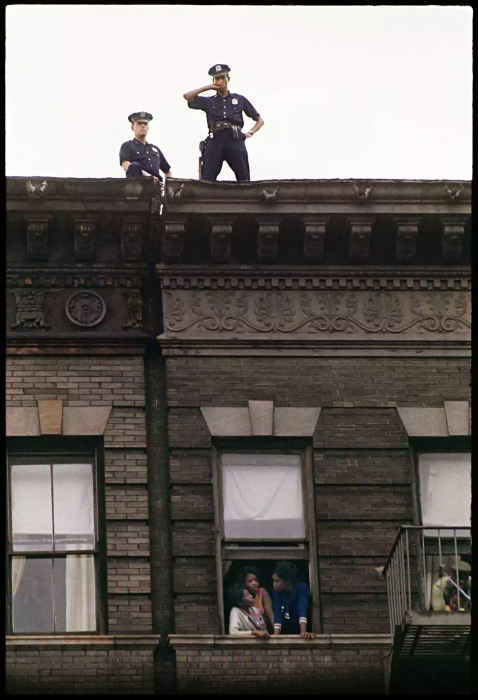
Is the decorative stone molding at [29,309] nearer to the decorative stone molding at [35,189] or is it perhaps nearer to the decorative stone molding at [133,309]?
the decorative stone molding at [133,309]

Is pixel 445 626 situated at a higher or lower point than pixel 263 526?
lower

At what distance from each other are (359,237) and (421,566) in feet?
12.3

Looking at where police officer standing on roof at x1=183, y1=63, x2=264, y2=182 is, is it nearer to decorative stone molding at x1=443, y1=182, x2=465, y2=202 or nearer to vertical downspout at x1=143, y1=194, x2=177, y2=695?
vertical downspout at x1=143, y1=194, x2=177, y2=695

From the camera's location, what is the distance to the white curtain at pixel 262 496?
18.3 m

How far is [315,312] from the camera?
62.9ft

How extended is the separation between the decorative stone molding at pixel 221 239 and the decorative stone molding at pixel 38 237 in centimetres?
180

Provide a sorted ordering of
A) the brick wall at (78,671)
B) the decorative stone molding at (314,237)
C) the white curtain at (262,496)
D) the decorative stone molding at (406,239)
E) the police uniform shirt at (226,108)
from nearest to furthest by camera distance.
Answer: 1. the brick wall at (78,671)
2. the white curtain at (262,496)
3. the decorative stone molding at (314,237)
4. the decorative stone molding at (406,239)
5. the police uniform shirt at (226,108)

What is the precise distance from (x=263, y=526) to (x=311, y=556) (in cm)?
60

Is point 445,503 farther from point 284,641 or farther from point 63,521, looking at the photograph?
point 63,521

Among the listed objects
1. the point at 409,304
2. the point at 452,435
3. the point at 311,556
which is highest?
the point at 409,304

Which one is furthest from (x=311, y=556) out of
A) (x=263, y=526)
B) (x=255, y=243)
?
(x=255, y=243)

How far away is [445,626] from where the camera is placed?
1652 cm

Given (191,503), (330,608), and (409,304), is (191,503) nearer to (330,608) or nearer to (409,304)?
(330,608)

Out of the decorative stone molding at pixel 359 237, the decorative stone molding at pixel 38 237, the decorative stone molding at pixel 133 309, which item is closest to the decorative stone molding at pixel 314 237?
the decorative stone molding at pixel 359 237
